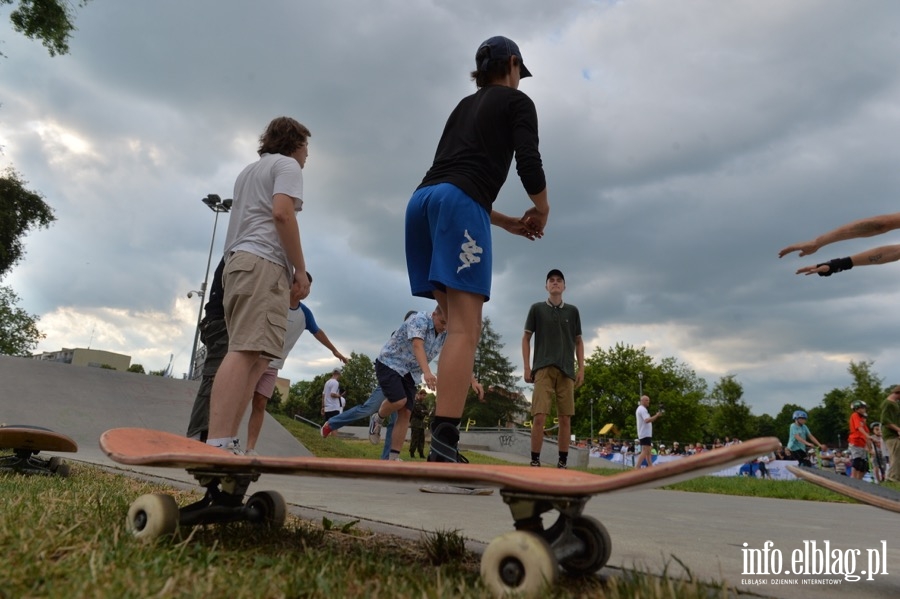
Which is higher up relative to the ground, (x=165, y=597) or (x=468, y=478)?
(x=468, y=478)

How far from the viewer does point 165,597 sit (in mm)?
1276

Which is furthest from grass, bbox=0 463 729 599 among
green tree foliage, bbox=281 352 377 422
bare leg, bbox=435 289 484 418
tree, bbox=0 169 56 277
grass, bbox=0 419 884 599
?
green tree foliage, bbox=281 352 377 422

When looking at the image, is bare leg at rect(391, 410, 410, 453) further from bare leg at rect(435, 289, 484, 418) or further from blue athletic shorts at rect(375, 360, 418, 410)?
bare leg at rect(435, 289, 484, 418)

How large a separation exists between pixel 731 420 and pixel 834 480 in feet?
236

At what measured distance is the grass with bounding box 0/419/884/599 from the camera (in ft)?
4.45

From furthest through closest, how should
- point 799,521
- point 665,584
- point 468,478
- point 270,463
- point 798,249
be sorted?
point 799,521 → point 798,249 → point 270,463 → point 468,478 → point 665,584

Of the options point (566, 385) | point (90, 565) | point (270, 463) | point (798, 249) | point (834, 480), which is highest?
point (798, 249)

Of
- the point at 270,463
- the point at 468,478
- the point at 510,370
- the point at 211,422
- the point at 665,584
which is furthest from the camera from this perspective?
the point at 510,370

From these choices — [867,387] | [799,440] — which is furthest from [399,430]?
[867,387]

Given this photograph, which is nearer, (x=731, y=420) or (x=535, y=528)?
(x=535, y=528)

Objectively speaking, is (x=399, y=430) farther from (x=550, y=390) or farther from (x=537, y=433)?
(x=550, y=390)

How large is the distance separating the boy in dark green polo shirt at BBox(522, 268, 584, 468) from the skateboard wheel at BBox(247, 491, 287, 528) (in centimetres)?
494

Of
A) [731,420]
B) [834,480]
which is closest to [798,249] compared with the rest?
[834,480]

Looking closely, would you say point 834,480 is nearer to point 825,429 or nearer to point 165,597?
point 165,597
